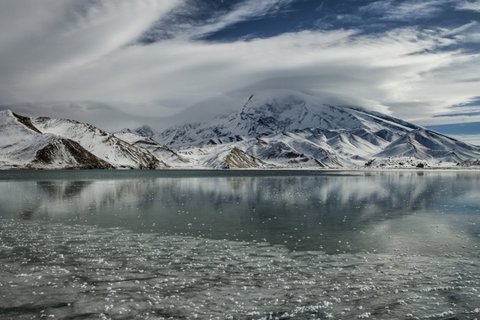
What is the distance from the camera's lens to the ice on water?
2352 centimetres

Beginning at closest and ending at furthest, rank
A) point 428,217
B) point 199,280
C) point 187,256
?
point 199,280
point 187,256
point 428,217

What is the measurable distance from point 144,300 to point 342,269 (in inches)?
552

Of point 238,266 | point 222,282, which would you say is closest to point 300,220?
point 238,266

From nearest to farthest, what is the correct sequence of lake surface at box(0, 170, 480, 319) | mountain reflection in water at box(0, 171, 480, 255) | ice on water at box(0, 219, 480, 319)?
1. ice on water at box(0, 219, 480, 319)
2. lake surface at box(0, 170, 480, 319)
3. mountain reflection in water at box(0, 171, 480, 255)

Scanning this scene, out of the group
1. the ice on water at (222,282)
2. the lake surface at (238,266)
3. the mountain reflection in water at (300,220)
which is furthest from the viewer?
the mountain reflection in water at (300,220)

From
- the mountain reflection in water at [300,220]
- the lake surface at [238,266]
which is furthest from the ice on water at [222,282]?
the mountain reflection in water at [300,220]

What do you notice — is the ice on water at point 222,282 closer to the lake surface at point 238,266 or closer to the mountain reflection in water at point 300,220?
the lake surface at point 238,266

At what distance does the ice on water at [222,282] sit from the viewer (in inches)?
926

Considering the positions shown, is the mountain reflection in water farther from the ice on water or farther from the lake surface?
the ice on water

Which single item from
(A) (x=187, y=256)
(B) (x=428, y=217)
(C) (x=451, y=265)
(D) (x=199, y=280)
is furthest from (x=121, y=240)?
(B) (x=428, y=217)

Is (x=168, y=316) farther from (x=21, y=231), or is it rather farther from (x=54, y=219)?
(x=54, y=219)

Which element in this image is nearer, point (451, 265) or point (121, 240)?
point (451, 265)

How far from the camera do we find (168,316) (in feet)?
74.3

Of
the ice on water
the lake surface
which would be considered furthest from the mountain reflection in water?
→ the ice on water
